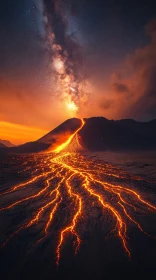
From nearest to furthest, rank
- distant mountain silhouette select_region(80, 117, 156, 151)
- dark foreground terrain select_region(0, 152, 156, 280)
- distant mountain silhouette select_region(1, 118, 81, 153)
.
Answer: dark foreground terrain select_region(0, 152, 156, 280) → distant mountain silhouette select_region(1, 118, 81, 153) → distant mountain silhouette select_region(80, 117, 156, 151)

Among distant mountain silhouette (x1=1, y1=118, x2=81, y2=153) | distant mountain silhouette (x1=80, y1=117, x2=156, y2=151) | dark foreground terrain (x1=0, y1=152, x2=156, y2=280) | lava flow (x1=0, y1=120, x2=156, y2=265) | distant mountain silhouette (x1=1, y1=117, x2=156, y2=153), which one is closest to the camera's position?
dark foreground terrain (x1=0, y1=152, x2=156, y2=280)

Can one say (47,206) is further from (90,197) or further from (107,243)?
(107,243)

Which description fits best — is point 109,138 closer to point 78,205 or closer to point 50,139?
point 50,139

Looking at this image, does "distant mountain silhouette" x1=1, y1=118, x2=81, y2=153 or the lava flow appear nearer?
the lava flow

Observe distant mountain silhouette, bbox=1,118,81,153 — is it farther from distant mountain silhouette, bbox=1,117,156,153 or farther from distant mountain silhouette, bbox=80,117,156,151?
distant mountain silhouette, bbox=80,117,156,151

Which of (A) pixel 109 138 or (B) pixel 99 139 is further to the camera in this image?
(A) pixel 109 138

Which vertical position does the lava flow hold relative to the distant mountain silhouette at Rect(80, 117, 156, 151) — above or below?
below

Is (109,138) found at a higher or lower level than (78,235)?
Answer: higher

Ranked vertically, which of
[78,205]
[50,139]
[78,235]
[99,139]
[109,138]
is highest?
[50,139]

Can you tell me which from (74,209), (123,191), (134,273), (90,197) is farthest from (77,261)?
(123,191)

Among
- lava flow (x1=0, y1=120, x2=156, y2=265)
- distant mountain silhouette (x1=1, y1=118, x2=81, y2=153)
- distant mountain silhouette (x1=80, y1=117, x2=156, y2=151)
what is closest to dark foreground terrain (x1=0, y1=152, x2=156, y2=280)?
lava flow (x1=0, y1=120, x2=156, y2=265)

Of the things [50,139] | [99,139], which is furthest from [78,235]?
[50,139]
